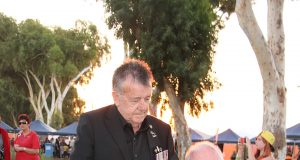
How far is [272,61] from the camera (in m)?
14.9

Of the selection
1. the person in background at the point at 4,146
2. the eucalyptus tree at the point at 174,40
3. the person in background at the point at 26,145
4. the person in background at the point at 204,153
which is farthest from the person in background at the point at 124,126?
the eucalyptus tree at the point at 174,40

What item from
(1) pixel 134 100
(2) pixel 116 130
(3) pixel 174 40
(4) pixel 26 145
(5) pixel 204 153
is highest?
(3) pixel 174 40

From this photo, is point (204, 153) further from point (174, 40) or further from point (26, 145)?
point (174, 40)

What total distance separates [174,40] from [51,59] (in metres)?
29.1

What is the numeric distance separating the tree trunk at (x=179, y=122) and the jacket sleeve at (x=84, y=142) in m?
26.8

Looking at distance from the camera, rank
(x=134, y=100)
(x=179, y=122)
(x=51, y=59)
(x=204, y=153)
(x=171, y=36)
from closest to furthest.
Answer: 1. (x=134, y=100)
2. (x=204, y=153)
3. (x=171, y=36)
4. (x=179, y=122)
5. (x=51, y=59)

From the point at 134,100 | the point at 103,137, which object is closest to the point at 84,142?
the point at 103,137

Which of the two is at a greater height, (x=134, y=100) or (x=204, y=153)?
(x=134, y=100)

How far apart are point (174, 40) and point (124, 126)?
2633 centimetres

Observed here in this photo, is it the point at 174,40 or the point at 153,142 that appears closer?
the point at 153,142

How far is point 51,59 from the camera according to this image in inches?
2247

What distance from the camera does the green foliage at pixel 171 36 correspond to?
95.9ft

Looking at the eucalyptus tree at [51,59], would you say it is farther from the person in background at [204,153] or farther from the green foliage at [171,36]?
the person in background at [204,153]

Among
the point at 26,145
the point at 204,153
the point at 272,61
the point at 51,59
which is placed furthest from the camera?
the point at 51,59
